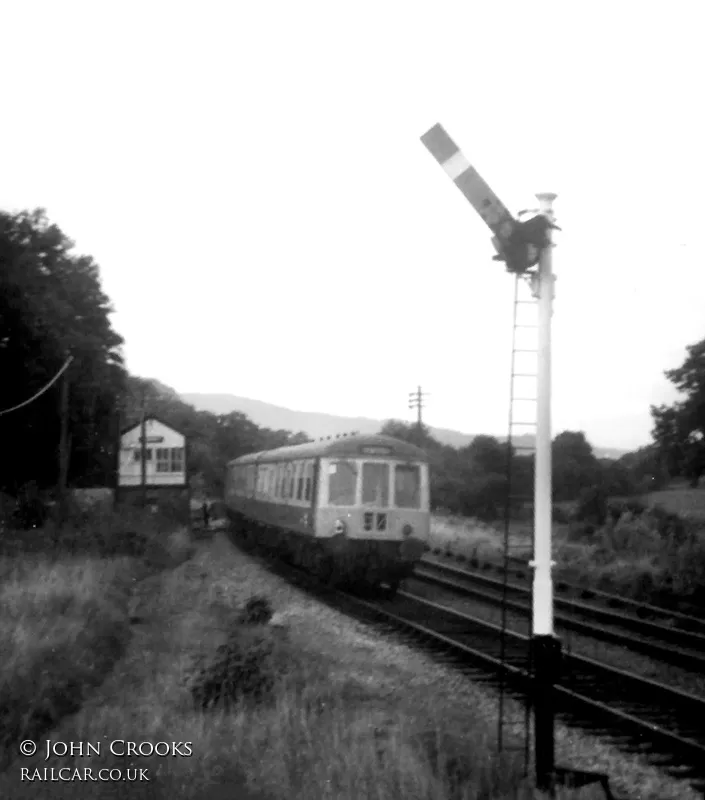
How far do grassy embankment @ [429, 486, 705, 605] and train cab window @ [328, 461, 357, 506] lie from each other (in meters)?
2.79

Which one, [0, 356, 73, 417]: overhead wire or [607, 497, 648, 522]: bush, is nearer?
[607, 497, 648, 522]: bush

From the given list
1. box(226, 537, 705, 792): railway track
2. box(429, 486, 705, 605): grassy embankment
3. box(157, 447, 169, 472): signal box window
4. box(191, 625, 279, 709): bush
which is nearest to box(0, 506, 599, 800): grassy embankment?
box(191, 625, 279, 709): bush

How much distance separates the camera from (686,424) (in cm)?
2178

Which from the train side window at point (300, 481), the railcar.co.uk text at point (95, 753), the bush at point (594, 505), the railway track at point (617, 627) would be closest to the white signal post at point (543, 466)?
the railcar.co.uk text at point (95, 753)

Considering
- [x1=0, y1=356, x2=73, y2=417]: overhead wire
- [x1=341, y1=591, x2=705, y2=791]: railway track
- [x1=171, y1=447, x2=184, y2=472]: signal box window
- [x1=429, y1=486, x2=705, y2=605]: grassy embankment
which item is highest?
[x1=0, y1=356, x2=73, y2=417]: overhead wire

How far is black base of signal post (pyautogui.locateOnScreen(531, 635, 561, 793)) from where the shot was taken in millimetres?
6316

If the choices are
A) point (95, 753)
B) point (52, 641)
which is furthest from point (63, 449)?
point (95, 753)

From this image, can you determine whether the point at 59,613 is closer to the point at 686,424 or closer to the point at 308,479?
the point at 308,479

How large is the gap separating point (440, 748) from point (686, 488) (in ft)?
69.6

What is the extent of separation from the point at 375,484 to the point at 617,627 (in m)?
5.13

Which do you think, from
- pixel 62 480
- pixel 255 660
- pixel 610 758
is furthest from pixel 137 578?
pixel 610 758

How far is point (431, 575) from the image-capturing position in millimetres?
20688

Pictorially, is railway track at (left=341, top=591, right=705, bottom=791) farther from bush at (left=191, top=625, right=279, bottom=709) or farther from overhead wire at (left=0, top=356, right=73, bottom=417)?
overhead wire at (left=0, top=356, right=73, bottom=417)

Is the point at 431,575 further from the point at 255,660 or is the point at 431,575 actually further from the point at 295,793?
the point at 295,793
